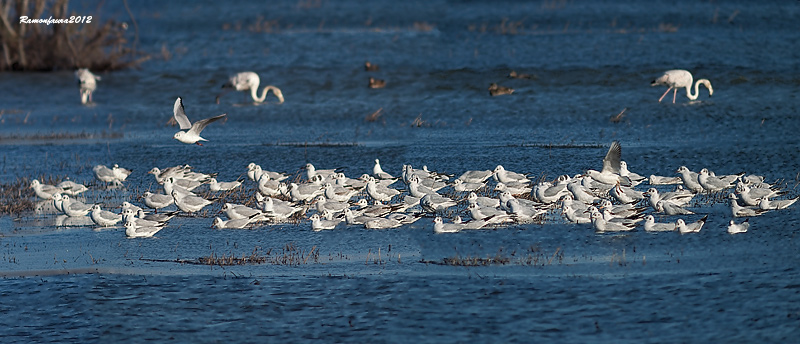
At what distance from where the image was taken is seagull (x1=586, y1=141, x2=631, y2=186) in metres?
16.6

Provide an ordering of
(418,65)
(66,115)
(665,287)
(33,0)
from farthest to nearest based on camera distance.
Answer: (33,0), (418,65), (66,115), (665,287)

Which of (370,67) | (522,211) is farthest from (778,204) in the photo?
(370,67)

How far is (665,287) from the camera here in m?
11.2

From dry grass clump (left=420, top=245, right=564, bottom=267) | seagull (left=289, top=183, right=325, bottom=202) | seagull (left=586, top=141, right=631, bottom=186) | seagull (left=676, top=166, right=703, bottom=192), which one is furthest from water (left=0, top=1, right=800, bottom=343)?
seagull (left=586, top=141, right=631, bottom=186)

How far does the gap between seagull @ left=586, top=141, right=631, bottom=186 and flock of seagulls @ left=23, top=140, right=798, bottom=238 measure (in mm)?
16

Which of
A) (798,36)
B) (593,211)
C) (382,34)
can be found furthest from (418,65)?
(593,211)

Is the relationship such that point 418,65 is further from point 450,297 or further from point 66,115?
point 450,297

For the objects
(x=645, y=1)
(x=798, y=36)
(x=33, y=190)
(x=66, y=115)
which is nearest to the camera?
(x=33, y=190)

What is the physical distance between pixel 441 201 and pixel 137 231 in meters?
4.36

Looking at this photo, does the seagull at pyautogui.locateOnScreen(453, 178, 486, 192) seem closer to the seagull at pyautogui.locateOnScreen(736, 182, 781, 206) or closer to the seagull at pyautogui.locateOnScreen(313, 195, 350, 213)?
the seagull at pyautogui.locateOnScreen(313, 195, 350, 213)

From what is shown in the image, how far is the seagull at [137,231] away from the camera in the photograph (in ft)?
46.9

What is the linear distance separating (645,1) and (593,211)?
1531 inches

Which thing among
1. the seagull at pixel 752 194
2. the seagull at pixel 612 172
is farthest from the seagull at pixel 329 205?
the seagull at pixel 752 194

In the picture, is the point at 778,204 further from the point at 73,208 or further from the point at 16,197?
the point at 16,197
